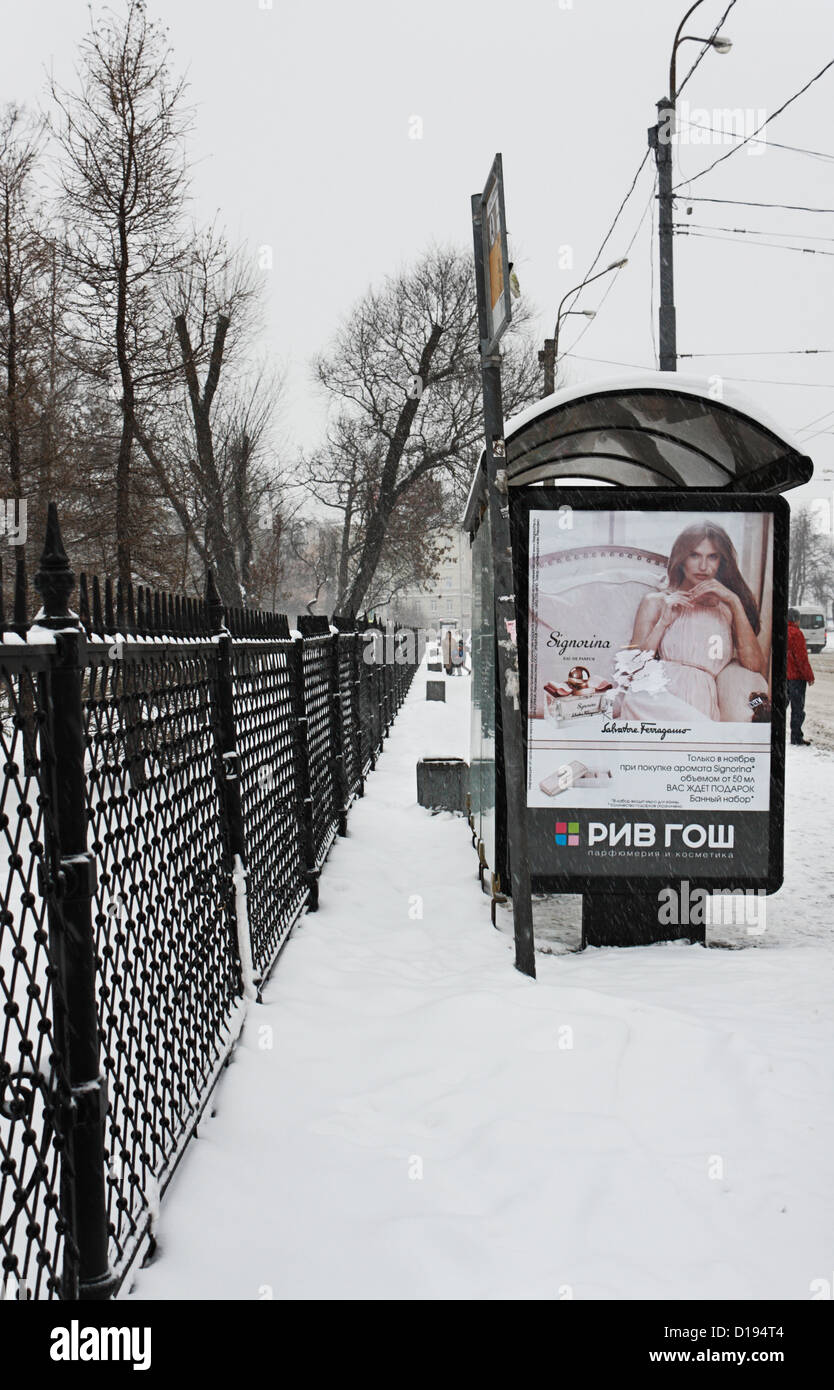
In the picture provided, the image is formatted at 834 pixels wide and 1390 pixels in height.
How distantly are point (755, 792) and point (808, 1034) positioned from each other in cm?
183

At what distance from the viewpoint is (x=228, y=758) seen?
4.05 m

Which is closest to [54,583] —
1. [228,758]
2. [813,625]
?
[228,758]

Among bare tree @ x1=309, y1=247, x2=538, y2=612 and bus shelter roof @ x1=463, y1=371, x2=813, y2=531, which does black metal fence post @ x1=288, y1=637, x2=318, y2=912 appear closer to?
bus shelter roof @ x1=463, y1=371, x2=813, y2=531

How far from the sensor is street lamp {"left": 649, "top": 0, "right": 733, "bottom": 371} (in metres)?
13.3

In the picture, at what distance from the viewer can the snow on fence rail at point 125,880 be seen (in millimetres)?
2098

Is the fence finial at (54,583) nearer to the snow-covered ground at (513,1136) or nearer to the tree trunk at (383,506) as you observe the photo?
the snow-covered ground at (513,1136)

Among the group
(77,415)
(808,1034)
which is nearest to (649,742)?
(808,1034)

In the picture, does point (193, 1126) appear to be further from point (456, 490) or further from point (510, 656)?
point (456, 490)

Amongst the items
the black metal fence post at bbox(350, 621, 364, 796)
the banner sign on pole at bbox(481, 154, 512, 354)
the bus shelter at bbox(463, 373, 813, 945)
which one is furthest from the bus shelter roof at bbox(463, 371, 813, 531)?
the black metal fence post at bbox(350, 621, 364, 796)

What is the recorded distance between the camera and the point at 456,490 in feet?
108

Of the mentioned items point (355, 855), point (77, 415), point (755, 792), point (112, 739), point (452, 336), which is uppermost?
point (452, 336)

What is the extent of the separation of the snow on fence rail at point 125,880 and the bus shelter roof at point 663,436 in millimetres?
1956

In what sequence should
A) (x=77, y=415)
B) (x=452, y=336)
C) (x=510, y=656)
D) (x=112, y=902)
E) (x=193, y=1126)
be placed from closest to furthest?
(x=112, y=902) → (x=193, y=1126) → (x=510, y=656) → (x=77, y=415) → (x=452, y=336)

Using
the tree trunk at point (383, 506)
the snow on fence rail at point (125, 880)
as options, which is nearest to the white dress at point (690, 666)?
the snow on fence rail at point (125, 880)
